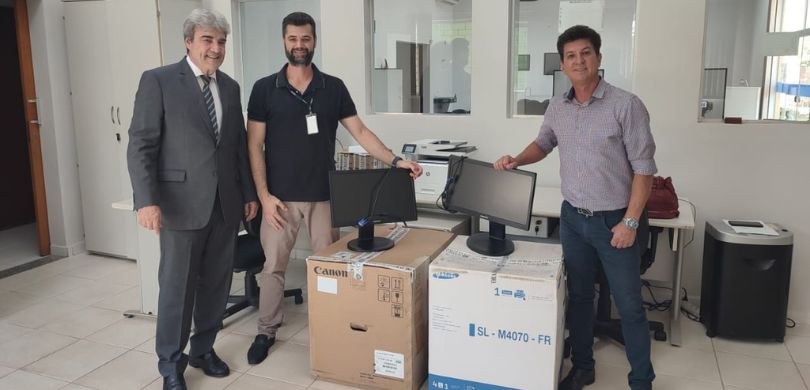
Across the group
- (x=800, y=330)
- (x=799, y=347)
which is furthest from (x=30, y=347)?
(x=800, y=330)

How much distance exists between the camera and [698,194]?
12.0 feet

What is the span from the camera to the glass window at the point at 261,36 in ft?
15.9

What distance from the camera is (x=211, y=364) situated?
9.50 feet

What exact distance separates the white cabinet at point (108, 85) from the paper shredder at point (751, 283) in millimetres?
3602

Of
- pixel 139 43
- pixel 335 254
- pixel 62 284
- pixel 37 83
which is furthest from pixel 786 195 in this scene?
pixel 37 83

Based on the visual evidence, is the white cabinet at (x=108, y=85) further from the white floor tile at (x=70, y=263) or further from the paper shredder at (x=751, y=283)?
the paper shredder at (x=751, y=283)

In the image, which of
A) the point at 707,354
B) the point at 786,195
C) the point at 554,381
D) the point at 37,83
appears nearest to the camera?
the point at 554,381

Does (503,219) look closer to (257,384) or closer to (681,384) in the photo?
(681,384)

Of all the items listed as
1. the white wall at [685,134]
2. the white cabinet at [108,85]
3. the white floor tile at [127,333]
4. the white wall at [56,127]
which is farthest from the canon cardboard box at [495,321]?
the white wall at [56,127]

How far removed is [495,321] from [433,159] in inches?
60.9

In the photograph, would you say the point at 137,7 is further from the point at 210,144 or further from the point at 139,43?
the point at 210,144

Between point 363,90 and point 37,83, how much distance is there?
2627 mm

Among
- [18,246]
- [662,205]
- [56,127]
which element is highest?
[56,127]

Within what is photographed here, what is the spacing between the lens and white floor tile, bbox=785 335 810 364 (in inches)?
121
